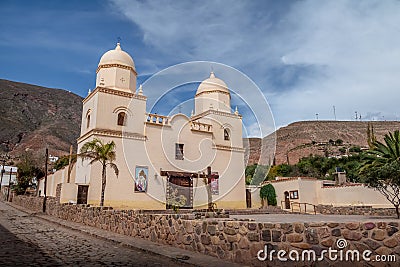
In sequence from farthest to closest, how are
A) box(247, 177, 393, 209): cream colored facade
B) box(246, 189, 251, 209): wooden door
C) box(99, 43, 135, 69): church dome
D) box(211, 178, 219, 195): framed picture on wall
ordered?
box(246, 189, 251, 209): wooden door
box(211, 178, 219, 195): framed picture on wall
box(247, 177, 393, 209): cream colored facade
box(99, 43, 135, 69): church dome

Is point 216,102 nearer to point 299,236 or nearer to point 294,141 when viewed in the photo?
point 299,236

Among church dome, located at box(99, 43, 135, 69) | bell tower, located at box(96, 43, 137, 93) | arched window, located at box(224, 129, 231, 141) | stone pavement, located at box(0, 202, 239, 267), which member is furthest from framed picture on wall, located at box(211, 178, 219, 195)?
stone pavement, located at box(0, 202, 239, 267)

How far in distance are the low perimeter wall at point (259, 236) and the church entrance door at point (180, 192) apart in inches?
523

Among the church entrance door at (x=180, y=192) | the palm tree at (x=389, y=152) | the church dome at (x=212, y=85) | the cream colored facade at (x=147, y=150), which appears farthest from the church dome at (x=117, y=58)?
the palm tree at (x=389, y=152)

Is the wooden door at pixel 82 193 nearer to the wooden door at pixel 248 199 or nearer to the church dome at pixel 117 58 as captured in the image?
the church dome at pixel 117 58

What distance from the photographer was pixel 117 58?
22828mm

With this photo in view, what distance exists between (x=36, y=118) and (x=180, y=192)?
90320 millimetres

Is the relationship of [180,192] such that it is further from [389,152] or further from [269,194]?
[389,152]

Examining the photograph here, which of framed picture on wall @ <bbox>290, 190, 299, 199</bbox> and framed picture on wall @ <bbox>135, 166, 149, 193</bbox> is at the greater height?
framed picture on wall @ <bbox>135, 166, 149, 193</bbox>

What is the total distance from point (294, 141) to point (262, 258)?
7679 cm

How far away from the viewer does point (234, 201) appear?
26.3 m

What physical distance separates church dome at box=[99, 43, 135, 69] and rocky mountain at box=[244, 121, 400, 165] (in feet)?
141

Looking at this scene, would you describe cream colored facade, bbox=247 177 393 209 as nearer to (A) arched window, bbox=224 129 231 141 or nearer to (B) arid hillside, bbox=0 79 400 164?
(A) arched window, bbox=224 129 231 141

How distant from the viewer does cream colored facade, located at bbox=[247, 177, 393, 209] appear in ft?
77.6
